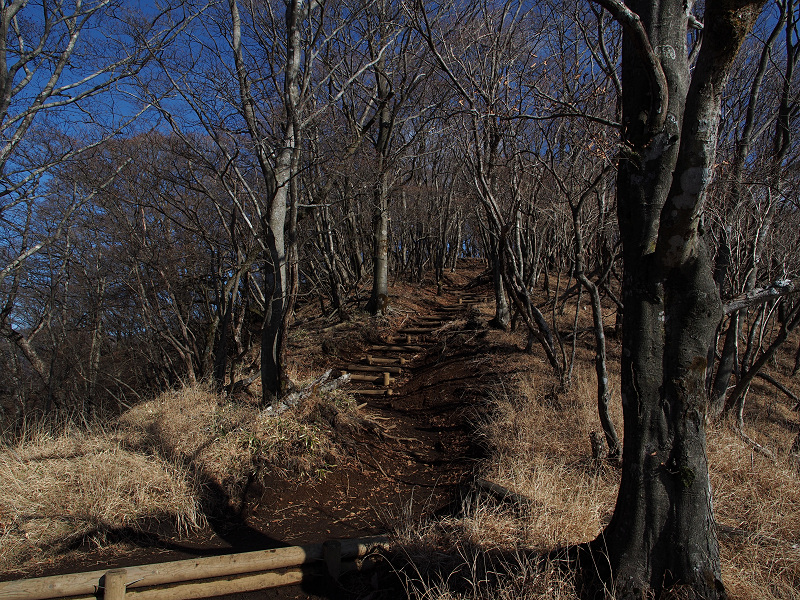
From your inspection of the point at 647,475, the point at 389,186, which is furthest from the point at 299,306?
the point at 647,475

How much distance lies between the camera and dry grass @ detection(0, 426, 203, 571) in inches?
174

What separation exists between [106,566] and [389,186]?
11398mm

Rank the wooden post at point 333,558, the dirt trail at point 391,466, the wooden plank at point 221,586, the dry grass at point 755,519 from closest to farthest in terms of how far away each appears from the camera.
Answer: the dry grass at point 755,519, the wooden plank at point 221,586, the wooden post at point 333,558, the dirt trail at point 391,466

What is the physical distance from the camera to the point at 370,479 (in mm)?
6238

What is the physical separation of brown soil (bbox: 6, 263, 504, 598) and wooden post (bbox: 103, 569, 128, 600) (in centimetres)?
85

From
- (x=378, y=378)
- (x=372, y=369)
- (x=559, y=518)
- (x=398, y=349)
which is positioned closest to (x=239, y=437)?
(x=559, y=518)

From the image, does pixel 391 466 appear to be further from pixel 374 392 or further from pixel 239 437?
pixel 374 392

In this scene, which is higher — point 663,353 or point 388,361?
point 663,353

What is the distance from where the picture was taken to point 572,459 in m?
5.54

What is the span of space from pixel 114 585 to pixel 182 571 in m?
0.45

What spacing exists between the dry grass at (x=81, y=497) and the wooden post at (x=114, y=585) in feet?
4.06

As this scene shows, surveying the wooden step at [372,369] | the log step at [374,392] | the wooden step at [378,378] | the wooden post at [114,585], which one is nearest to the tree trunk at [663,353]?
the wooden post at [114,585]

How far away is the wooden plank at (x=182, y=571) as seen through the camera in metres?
3.45

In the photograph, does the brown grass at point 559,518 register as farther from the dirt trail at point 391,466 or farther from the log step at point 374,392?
the log step at point 374,392
